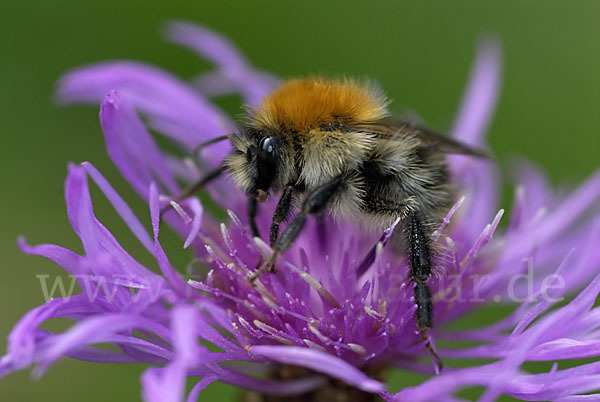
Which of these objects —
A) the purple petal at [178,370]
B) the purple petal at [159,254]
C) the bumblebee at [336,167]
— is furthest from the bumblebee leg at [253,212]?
the purple petal at [178,370]

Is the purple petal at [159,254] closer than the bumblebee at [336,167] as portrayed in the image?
Yes

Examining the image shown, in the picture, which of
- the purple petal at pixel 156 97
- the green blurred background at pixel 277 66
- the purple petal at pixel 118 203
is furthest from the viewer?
the green blurred background at pixel 277 66

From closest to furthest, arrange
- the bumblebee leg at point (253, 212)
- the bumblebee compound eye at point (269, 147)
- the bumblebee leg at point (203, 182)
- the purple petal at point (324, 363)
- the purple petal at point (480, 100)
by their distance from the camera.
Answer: the purple petal at point (324, 363)
the bumblebee compound eye at point (269, 147)
the bumblebee leg at point (253, 212)
the bumblebee leg at point (203, 182)
the purple petal at point (480, 100)

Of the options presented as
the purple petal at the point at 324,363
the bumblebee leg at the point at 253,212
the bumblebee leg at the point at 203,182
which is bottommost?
the purple petal at the point at 324,363

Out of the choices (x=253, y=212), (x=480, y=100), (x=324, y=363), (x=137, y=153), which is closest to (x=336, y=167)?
(x=253, y=212)

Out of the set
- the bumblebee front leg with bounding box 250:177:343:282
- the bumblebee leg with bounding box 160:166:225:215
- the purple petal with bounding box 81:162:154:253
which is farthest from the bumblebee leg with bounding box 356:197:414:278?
the purple petal with bounding box 81:162:154:253

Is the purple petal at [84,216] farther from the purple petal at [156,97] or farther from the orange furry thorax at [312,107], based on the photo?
the purple petal at [156,97]

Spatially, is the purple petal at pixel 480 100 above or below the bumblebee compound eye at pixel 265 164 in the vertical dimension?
above
